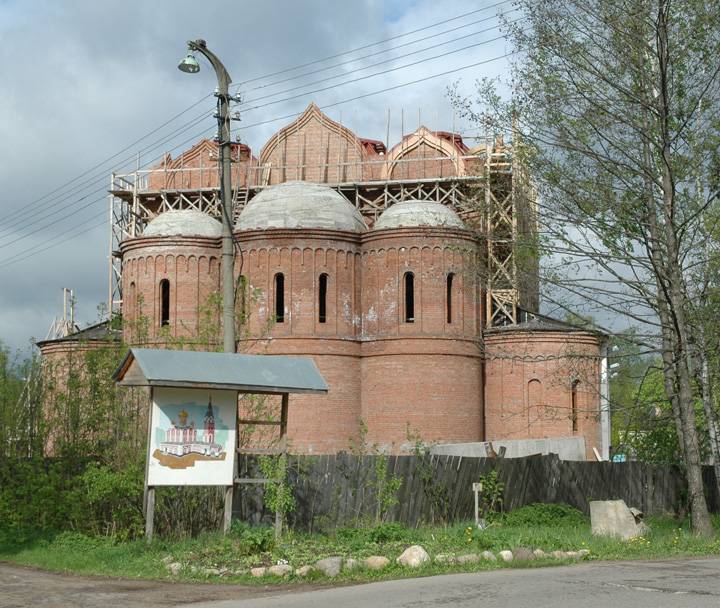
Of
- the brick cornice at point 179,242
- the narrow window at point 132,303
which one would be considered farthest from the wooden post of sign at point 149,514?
the brick cornice at point 179,242

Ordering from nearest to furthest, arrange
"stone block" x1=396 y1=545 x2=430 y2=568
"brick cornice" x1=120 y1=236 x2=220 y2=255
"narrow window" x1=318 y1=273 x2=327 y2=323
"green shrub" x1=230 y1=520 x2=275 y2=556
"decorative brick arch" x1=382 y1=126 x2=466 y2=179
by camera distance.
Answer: "stone block" x1=396 y1=545 x2=430 y2=568
"green shrub" x1=230 y1=520 x2=275 y2=556
"narrow window" x1=318 y1=273 x2=327 y2=323
"brick cornice" x1=120 y1=236 x2=220 y2=255
"decorative brick arch" x1=382 y1=126 x2=466 y2=179

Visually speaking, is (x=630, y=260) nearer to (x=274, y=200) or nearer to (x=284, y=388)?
(x=284, y=388)

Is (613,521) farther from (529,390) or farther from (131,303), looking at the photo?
(131,303)

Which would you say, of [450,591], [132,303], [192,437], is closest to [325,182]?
[132,303]

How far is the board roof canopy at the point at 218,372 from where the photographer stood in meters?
14.5

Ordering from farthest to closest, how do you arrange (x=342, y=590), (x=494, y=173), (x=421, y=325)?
(x=421, y=325) < (x=494, y=173) < (x=342, y=590)

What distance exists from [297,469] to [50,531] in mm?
4330

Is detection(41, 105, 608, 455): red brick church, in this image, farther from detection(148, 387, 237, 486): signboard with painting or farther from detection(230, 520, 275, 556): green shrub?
detection(230, 520, 275, 556): green shrub

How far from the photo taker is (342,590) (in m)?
11.6

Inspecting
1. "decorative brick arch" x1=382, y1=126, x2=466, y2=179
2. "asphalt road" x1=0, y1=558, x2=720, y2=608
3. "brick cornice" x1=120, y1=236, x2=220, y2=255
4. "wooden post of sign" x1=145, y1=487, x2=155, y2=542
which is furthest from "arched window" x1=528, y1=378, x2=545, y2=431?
"wooden post of sign" x1=145, y1=487, x2=155, y2=542

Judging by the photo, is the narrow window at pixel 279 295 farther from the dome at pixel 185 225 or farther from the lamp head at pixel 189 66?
the lamp head at pixel 189 66

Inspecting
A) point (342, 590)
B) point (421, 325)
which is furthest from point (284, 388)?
point (421, 325)

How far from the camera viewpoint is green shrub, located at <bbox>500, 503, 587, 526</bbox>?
1892 centimetres

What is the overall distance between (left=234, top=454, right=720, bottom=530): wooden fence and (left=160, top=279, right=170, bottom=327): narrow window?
16.9 metres
